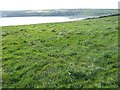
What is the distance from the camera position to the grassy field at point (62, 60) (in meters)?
16.8

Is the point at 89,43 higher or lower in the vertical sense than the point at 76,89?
higher

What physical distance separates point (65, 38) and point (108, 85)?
12778 millimetres

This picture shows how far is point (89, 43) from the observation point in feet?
81.8

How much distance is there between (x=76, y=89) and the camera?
51.4ft

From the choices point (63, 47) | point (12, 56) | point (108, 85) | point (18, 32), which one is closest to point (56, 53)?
point (63, 47)

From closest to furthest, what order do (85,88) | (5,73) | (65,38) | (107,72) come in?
(85,88)
(107,72)
(5,73)
(65,38)

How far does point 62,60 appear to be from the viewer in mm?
20406

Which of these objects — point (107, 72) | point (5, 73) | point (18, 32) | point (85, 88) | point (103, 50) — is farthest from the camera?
point (18, 32)

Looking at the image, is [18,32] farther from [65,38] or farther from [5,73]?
[5,73]

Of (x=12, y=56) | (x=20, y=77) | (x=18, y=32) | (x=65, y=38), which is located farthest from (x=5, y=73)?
(x=18, y=32)

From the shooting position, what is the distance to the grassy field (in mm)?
16797

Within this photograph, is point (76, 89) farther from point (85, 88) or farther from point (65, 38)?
point (65, 38)

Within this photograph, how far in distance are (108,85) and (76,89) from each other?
1956 mm

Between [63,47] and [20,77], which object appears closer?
[20,77]
